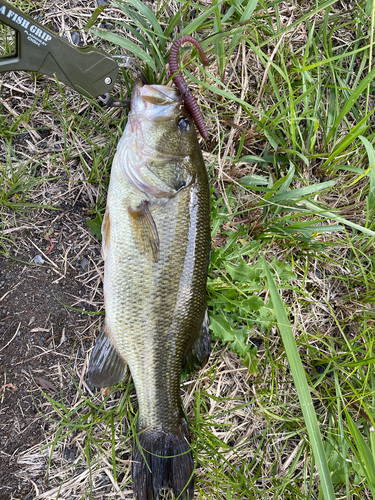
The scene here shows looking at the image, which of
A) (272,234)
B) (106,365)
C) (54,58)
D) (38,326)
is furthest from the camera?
(272,234)

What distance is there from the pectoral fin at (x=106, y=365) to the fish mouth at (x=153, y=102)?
4.93 feet

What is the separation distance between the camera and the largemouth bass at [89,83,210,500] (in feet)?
6.69

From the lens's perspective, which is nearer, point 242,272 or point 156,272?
point 156,272

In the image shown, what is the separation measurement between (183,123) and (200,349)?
5.14 feet

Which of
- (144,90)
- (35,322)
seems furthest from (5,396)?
(144,90)

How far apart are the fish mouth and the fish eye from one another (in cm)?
7

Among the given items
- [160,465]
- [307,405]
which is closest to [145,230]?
[307,405]

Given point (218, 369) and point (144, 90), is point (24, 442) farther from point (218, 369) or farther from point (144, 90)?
point (144, 90)

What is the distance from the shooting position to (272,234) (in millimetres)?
2574

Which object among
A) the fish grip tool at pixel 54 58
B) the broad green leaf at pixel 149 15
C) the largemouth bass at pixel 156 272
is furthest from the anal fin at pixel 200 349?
the broad green leaf at pixel 149 15

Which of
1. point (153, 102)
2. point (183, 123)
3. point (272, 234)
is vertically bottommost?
point (272, 234)

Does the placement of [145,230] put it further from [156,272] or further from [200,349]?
[200,349]

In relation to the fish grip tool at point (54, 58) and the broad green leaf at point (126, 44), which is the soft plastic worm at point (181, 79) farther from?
the fish grip tool at point (54, 58)

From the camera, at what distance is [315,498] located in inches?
107
